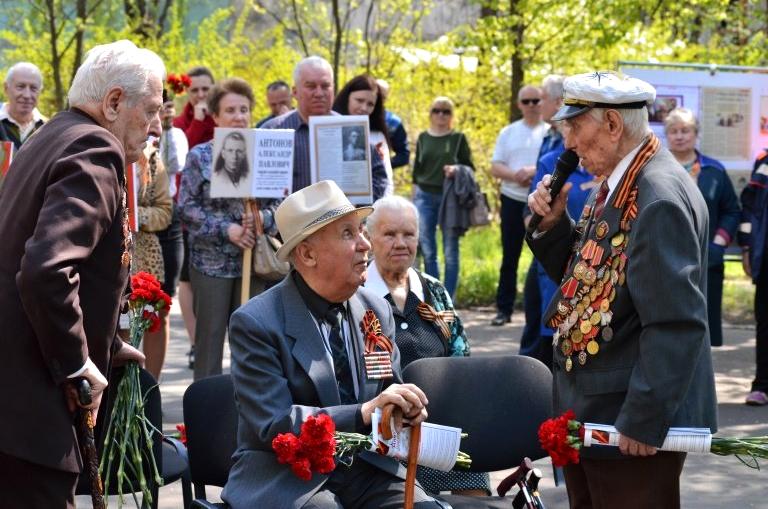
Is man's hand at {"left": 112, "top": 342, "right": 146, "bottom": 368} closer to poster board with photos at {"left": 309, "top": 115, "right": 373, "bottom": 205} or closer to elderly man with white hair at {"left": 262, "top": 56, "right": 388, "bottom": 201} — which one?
poster board with photos at {"left": 309, "top": 115, "right": 373, "bottom": 205}

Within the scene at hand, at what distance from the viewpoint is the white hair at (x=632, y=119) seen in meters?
4.34

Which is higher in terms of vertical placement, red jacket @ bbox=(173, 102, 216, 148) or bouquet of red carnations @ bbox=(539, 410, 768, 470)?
red jacket @ bbox=(173, 102, 216, 148)

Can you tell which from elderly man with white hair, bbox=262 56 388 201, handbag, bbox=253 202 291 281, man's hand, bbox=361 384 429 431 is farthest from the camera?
elderly man with white hair, bbox=262 56 388 201

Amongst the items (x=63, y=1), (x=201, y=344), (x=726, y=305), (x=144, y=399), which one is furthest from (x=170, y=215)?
(x=63, y=1)

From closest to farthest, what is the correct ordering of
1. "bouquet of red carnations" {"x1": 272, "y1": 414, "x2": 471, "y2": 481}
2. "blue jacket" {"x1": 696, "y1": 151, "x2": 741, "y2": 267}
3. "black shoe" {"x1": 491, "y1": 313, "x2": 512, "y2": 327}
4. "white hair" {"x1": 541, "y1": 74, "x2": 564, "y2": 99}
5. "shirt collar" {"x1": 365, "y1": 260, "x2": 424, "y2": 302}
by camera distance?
"bouquet of red carnations" {"x1": 272, "y1": 414, "x2": 471, "y2": 481}, "shirt collar" {"x1": 365, "y1": 260, "x2": 424, "y2": 302}, "blue jacket" {"x1": 696, "y1": 151, "x2": 741, "y2": 267}, "white hair" {"x1": 541, "y1": 74, "x2": 564, "y2": 99}, "black shoe" {"x1": 491, "y1": 313, "x2": 512, "y2": 327}

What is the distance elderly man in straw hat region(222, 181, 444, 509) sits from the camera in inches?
170

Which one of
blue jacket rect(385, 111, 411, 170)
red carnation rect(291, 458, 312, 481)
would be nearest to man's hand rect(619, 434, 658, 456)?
red carnation rect(291, 458, 312, 481)

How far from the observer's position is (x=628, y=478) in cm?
430

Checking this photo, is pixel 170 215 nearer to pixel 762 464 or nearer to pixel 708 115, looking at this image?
pixel 762 464

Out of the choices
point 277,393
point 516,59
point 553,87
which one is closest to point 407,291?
point 277,393

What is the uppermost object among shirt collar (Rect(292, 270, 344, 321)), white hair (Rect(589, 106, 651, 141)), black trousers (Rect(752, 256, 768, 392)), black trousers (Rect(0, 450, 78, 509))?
white hair (Rect(589, 106, 651, 141))

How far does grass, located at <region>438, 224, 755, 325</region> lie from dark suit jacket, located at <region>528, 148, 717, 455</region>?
8892 millimetres

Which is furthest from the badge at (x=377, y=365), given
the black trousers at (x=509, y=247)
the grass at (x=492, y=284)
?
the grass at (x=492, y=284)

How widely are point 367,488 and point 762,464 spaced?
3643mm
